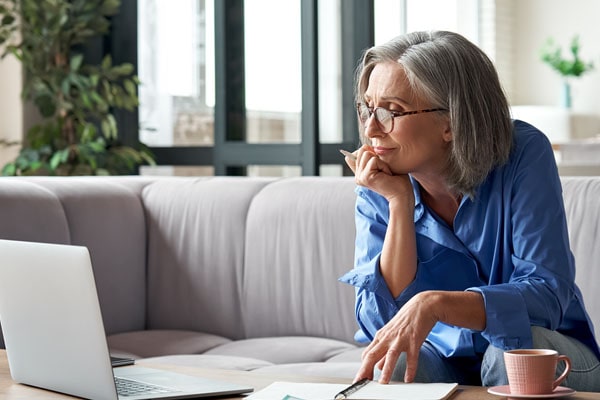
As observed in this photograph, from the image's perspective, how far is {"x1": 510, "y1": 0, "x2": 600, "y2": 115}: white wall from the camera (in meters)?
9.18

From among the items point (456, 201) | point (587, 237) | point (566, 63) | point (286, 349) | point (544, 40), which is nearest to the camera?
point (456, 201)

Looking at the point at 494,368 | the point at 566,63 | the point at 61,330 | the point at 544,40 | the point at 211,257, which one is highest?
the point at 544,40

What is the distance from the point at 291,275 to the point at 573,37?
7.01 meters

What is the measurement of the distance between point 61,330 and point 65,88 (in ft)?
9.92

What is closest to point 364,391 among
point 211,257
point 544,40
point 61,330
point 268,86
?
point 61,330

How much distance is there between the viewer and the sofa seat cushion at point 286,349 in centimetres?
272

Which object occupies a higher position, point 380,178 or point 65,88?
point 65,88

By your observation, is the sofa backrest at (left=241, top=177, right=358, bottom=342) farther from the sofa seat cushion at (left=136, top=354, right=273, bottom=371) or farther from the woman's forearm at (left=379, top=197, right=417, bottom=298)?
the woman's forearm at (left=379, top=197, right=417, bottom=298)

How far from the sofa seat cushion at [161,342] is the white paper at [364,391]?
149 centimetres

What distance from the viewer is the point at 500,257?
70.2 inches

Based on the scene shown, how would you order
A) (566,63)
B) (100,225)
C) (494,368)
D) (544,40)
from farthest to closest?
(544,40) < (566,63) < (100,225) < (494,368)

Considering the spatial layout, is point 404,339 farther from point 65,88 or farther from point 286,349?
point 65,88

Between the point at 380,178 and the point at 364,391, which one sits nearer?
the point at 364,391

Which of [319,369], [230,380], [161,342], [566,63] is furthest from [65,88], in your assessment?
[566,63]
